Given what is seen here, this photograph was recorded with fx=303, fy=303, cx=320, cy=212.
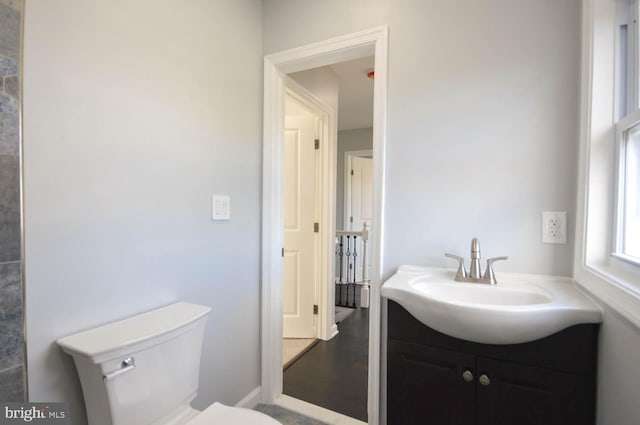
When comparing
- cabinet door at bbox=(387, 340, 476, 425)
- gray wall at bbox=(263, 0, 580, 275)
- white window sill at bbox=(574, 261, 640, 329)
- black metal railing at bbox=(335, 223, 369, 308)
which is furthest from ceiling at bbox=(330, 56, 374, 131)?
cabinet door at bbox=(387, 340, 476, 425)

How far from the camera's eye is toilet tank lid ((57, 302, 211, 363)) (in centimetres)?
88

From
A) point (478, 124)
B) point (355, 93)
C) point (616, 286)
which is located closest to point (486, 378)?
point (616, 286)

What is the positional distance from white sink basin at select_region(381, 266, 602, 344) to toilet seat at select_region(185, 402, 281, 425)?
605 millimetres

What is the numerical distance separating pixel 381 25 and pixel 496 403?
1667 millimetres

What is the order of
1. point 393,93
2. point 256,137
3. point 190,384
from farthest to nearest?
1. point 256,137
2. point 393,93
3. point 190,384

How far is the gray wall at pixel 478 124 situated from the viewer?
1218mm

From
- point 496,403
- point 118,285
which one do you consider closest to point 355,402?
point 496,403

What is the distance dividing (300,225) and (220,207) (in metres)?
1.24

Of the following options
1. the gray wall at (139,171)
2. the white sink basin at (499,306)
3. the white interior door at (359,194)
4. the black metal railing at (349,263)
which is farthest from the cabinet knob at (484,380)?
the white interior door at (359,194)

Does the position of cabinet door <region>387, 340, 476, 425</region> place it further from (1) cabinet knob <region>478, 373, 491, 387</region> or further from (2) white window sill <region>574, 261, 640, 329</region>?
(2) white window sill <region>574, 261, 640, 329</region>

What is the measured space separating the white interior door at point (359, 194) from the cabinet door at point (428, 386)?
377 centimetres

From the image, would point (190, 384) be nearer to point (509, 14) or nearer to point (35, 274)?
point (35, 274)

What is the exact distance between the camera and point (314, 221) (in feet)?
8.80

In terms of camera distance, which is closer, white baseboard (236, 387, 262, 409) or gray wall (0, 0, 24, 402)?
gray wall (0, 0, 24, 402)
